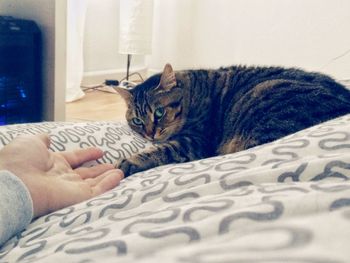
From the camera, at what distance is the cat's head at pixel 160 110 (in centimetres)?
148

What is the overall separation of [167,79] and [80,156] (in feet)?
1.76

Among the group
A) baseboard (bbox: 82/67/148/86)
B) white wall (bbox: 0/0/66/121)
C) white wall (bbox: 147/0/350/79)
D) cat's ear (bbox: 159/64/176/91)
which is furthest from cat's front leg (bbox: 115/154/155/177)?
baseboard (bbox: 82/67/148/86)

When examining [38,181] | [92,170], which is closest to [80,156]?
[92,170]

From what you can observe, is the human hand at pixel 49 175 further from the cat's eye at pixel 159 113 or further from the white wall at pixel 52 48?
the white wall at pixel 52 48

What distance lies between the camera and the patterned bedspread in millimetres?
363

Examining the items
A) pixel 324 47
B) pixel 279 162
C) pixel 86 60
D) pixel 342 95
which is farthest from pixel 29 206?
pixel 86 60

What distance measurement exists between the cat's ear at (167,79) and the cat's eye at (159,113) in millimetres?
76

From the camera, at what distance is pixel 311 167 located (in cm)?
57

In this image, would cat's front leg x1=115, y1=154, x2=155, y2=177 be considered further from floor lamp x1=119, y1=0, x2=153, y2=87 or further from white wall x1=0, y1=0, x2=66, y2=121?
floor lamp x1=119, y1=0, x2=153, y2=87

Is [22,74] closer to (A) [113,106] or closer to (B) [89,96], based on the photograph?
(A) [113,106]

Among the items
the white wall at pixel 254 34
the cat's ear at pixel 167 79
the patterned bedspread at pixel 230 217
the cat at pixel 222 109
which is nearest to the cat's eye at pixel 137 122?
the cat at pixel 222 109

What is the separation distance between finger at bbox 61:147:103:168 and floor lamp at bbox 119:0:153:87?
74.8 inches

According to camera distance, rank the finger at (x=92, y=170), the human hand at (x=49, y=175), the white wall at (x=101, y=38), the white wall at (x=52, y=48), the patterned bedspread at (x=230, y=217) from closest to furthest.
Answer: the patterned bedspread at (x=230, y=217) → the human hand at (x=49, y=175) → the finger at (x=92, y=170) → the white wall at (x=52, y=48) → the white wall at (x=101, y=38)

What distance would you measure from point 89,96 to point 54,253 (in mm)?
2516
